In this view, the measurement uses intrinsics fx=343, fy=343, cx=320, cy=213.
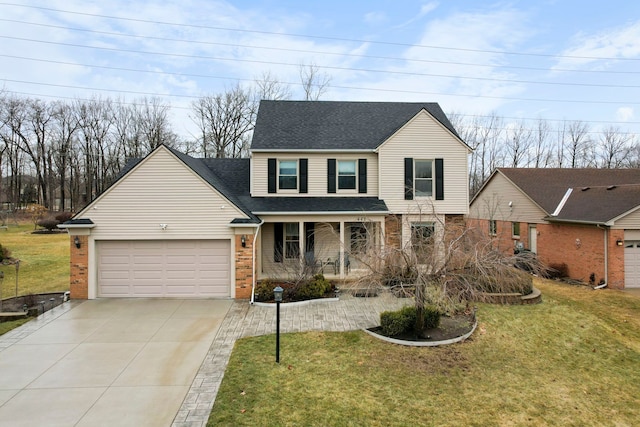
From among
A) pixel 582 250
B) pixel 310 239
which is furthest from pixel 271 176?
pixel 582 250

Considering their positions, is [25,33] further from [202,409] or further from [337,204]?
[202,409]

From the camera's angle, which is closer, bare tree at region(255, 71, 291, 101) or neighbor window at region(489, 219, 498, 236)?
neighbor window at region(489, 219, 498, 236)

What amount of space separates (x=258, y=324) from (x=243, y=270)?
272 cm

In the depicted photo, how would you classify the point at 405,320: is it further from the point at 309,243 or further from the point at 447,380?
the point at 309,243

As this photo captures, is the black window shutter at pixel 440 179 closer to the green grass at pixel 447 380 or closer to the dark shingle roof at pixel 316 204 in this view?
the dark shingle roof at pixel 316 204

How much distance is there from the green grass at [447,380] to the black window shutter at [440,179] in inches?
266

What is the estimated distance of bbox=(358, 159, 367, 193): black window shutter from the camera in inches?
594

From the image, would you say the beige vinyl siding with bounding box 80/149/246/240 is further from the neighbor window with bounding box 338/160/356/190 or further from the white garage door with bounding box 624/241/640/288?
the white garage door with bounding box 624/241/640/288

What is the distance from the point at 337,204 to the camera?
1425cm

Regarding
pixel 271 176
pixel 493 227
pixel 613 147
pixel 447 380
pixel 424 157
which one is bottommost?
pixel 447 380

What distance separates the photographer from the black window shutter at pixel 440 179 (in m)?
14.9

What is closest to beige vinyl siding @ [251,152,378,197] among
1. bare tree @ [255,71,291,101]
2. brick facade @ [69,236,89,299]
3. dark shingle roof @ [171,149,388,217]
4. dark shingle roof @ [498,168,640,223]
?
dark shingle roof @ [171,149,388,217]

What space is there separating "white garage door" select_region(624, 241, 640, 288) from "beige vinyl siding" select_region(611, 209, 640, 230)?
70 centimetres

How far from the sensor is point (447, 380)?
6270 millimetres
